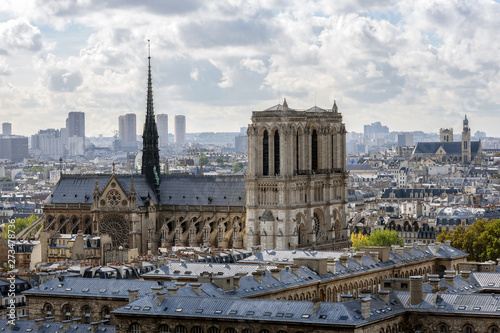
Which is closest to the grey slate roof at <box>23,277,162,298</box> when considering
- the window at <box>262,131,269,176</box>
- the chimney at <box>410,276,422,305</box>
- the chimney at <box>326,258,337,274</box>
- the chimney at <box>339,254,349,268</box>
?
the chimney at <box>326,258,337,274</box>

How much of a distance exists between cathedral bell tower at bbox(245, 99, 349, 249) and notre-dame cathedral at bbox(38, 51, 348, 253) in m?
0.11

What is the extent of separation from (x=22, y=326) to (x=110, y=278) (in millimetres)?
17281

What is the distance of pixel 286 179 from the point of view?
518ft

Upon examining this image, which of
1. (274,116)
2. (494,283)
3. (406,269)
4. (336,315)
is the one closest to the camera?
(336,315)

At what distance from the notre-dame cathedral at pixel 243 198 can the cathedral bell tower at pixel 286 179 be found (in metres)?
0.11

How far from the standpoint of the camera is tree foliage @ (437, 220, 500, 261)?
16276 cm

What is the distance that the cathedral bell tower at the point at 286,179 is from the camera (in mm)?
157375

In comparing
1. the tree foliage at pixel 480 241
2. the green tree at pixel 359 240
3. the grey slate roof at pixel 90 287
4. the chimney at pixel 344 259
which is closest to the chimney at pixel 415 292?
the grey slate roof at pixel 90 287

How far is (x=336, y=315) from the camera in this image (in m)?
88.8

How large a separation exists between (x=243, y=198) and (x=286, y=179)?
31.8 feet

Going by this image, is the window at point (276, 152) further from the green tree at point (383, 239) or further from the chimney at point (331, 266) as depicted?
the chimney at point (331, 266)

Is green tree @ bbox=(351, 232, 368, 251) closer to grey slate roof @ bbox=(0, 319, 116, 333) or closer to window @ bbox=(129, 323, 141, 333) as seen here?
grey slate roof @ bbox=(0, 319, 116, 333)

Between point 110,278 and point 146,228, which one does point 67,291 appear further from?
point 146,228

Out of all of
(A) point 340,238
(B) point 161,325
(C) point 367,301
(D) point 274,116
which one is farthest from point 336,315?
(A) point 340,238
